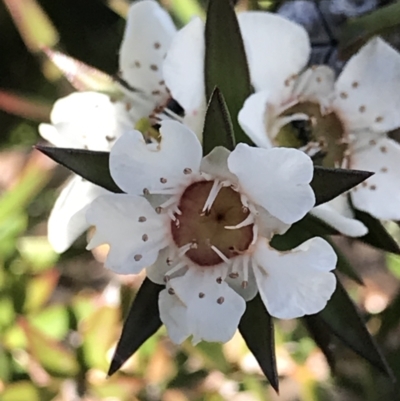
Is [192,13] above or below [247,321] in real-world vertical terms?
above

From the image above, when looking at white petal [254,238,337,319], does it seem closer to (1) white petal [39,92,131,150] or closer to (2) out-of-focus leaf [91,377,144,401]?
(1) white petal [39,92,131,150]

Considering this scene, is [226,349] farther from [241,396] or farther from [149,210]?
[149,210]

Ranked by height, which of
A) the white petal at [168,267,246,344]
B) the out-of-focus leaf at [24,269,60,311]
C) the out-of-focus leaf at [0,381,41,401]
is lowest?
the out-of-focus leaf at [0,381,41,401]

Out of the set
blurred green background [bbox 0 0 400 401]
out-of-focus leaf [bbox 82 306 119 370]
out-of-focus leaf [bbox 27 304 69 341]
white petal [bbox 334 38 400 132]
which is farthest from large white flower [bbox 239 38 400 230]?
out-of-focus leaf [bbox 27 304 69 341]

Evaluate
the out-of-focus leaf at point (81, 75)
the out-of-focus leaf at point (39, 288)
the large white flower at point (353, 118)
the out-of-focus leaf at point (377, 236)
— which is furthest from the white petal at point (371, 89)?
the out-of-focus leaf at point (39, 288)

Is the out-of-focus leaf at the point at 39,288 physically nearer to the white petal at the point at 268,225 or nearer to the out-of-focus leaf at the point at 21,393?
the out-of-focus leaf at the point at 21,393

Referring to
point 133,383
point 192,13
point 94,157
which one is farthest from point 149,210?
point 133,383
